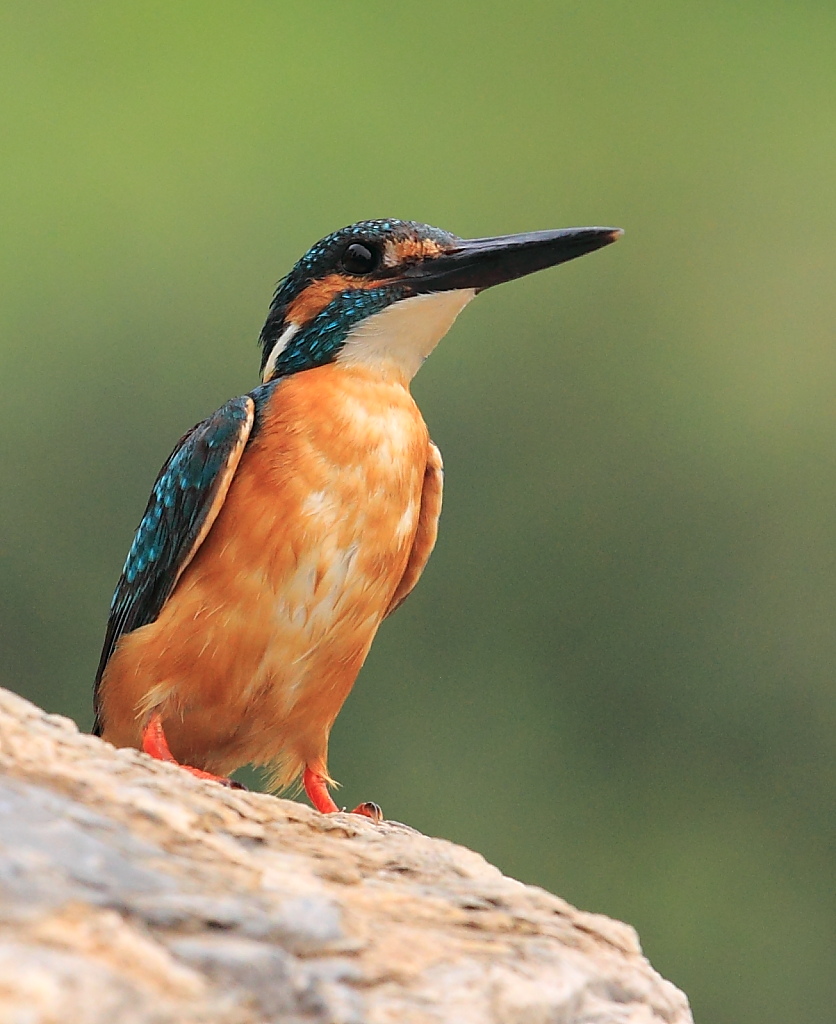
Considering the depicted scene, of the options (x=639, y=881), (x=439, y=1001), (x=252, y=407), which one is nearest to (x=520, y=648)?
(x=639, y=881)

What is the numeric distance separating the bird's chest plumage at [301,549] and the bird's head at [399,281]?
16 centimetres

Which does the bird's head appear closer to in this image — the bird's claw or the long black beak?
the long black beak

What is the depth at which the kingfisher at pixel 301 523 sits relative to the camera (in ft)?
10.2

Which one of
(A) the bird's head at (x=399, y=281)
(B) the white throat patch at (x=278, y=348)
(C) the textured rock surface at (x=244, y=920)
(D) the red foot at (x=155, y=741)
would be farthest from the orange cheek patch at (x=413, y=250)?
(C) the textured rock surface at (x=244, y=920)

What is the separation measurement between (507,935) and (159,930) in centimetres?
63

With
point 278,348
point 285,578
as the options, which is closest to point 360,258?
point 278,348

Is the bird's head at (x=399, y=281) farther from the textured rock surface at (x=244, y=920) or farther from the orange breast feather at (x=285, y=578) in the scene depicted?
the textured rock surface at (x=244, y=920)

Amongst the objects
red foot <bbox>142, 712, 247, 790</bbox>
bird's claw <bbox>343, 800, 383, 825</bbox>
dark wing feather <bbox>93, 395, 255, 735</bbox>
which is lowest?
bird's claw <bbox>343, 800, 383, 825</bbox>

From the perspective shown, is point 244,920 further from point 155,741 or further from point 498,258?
point 498,258

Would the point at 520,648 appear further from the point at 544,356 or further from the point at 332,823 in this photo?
the point at 332,823

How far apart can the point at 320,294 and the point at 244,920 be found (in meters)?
2.01

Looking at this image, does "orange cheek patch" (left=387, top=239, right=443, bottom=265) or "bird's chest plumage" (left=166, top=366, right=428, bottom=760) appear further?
"orange cheek patch" (left=387, top=239, right=443, bottom=265)

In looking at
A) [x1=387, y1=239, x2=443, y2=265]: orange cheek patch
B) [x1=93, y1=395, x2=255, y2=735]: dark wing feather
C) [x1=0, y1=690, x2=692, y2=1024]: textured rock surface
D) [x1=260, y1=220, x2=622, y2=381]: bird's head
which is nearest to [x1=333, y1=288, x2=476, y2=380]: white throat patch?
[x1=260, y1=220, x2=622, y2=381]: bird's head

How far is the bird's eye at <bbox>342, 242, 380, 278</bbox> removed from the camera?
3422mm
